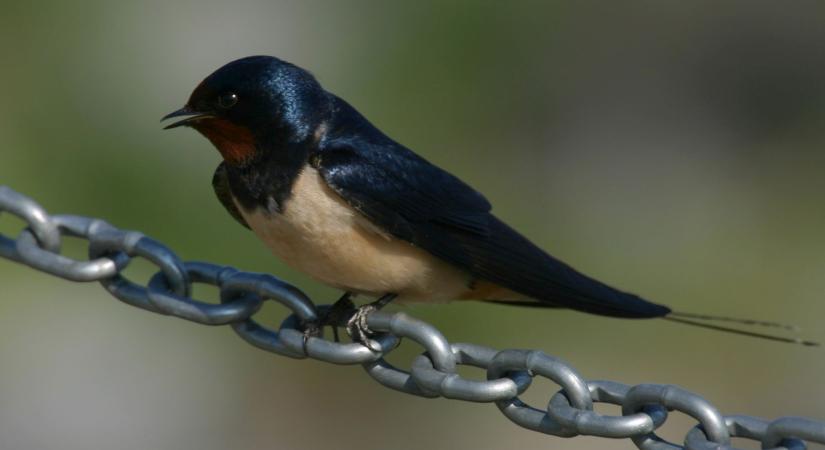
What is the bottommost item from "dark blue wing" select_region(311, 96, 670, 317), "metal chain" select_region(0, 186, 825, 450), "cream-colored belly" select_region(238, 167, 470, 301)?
"metal chain" select_region(0, 186, 825, 450)

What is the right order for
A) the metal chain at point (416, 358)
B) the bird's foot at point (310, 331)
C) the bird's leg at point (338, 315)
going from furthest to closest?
the bird's leg at point (338, 315)
the bird's foot at point (310, 331)
the metal chain at point (416, 358)

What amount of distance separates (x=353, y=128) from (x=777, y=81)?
3.06m

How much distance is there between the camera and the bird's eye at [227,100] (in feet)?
7.78

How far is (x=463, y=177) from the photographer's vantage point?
4625mm

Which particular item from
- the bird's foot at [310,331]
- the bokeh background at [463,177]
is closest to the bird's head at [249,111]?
the bird's foot at [310,331]

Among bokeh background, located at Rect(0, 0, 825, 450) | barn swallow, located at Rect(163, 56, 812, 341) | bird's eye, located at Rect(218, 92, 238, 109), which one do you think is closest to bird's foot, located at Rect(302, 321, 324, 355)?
barn swallow, located at Rect(163, 56, 812, 341)

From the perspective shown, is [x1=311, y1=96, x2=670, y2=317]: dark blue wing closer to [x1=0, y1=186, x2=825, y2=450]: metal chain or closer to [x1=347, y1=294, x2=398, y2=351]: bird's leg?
[x1=347, y1=294, x2=398, y2=351]: bird's leg

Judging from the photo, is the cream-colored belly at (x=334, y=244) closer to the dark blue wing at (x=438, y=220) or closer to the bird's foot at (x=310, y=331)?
the dark blue wing at (x=438, y=220)

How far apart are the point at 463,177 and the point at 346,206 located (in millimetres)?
2284

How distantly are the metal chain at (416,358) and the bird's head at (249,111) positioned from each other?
1.15 feet

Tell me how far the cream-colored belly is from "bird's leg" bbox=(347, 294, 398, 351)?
2 cm

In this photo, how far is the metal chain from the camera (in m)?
1.61

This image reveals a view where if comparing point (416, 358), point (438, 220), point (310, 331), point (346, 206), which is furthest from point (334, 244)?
point (416, 358)

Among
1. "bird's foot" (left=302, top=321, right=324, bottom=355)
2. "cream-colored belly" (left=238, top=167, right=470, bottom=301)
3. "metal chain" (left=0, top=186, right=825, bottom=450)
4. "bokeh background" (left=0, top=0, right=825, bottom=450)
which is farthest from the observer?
"bokeh background" (left=0, top=0, right=825, bottom=450)
